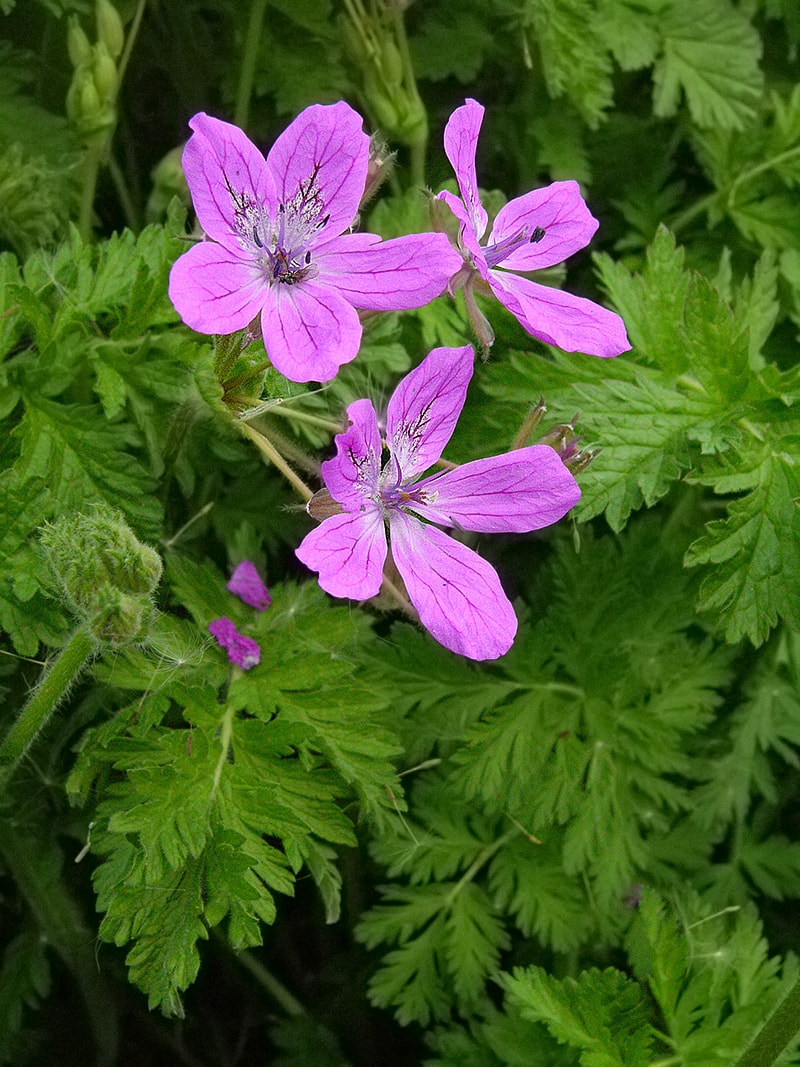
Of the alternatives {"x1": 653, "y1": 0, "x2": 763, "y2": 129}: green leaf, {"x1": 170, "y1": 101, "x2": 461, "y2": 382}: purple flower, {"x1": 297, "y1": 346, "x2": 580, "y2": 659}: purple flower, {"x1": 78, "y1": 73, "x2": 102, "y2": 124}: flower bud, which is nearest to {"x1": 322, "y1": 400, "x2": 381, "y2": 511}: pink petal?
{"x1": 297, "y1": 346, "x2": 580, "y2": 659}: purple flower

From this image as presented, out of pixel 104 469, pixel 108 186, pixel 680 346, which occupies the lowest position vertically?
pixel 680 346

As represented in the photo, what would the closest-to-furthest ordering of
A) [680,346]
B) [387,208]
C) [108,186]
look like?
[680,346], [387,208], [108,186]

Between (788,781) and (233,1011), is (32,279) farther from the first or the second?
(788,781)

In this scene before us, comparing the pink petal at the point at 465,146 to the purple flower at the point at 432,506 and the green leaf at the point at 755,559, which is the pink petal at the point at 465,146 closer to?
the purple flower at the point at 432,506

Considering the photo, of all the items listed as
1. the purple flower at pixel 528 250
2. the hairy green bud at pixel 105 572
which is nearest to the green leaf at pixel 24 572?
the hairy green bud at pixel 105 572

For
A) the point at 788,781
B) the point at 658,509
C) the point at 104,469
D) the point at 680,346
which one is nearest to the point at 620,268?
the point at 680,346
